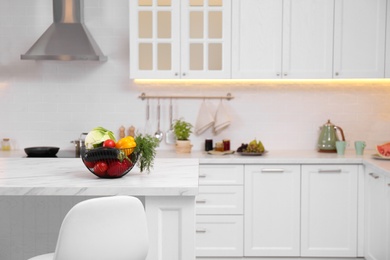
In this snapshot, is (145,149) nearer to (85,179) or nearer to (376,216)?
(85,179)

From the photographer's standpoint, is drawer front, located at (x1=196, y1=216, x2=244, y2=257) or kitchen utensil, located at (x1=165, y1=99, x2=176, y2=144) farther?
kitchen utensil, located at (x1=165, y1=99, x2=176, y2=144)

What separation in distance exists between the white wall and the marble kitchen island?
5.88ft

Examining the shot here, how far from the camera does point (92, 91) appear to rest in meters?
6.12

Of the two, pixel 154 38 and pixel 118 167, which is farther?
pixel 154 38

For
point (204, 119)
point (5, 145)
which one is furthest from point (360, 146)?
point (5, 145)

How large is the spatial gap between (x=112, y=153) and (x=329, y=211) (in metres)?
2.53

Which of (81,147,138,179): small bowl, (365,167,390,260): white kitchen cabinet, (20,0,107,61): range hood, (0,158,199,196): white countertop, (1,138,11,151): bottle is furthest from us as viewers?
(1,138,11,151): bottle

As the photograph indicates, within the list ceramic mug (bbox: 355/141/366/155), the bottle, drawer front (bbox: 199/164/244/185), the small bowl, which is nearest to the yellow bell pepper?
the small bowl

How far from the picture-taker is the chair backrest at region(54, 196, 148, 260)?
8.94 feet

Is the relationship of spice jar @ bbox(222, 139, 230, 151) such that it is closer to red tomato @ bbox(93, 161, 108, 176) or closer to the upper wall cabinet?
the upper wall cabinet

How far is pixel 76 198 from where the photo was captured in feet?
13.5

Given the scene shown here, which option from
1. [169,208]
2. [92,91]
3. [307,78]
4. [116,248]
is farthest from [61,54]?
[116,248]

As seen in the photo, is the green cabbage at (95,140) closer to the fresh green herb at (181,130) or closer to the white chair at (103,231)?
the white chair at (103,231)

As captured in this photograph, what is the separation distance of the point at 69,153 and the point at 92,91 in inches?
24.7
